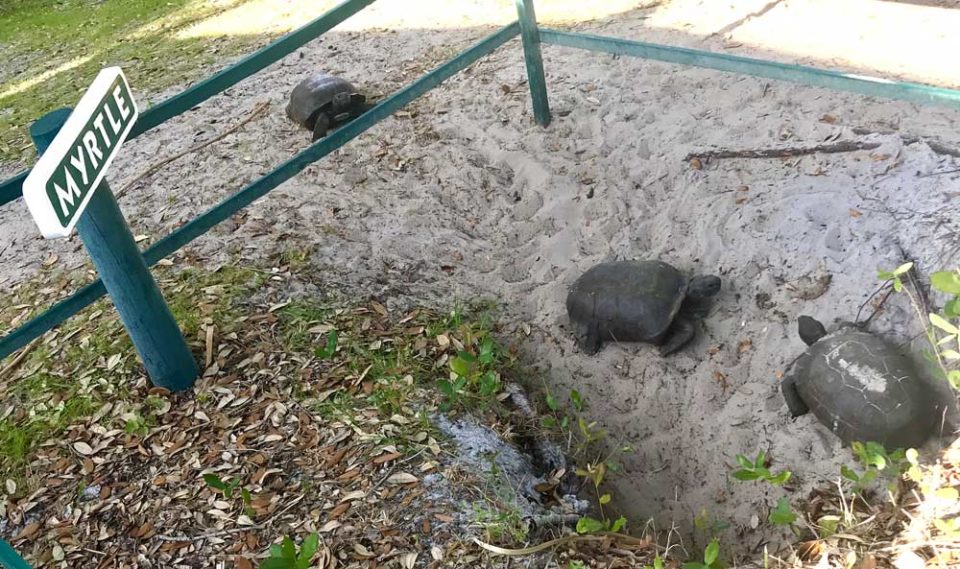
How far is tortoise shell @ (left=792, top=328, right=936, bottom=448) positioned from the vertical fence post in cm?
225

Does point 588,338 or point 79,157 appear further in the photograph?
point 588,338

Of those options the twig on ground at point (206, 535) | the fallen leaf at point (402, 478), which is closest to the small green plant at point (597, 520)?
the fallen leaf at point (402, 478)

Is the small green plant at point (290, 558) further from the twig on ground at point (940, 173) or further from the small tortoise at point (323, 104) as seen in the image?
the small tortoise at point (323, 104)

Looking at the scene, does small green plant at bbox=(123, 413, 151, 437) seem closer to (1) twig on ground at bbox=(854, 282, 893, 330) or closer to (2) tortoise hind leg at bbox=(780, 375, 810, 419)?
(2) tortoise hind leg at bbox=(780, 375, 810, 419)

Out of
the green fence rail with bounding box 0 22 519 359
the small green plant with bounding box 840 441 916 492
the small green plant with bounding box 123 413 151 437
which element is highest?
the green fence rail with bounding box 0 22 519 359

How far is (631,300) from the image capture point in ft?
10.8

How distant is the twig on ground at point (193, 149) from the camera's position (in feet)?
14.8

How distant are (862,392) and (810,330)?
15.0 inches

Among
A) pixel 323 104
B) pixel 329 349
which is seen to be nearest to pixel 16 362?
pixel 329 349

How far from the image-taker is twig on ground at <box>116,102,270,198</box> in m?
4.52

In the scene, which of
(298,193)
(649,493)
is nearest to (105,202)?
(298,193)

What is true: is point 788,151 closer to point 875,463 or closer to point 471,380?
point 875,463

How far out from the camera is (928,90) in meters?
2.56

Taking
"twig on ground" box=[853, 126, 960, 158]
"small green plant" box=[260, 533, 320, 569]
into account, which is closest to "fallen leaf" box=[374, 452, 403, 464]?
"small green plant" box=[260, 533, 320, 569]
